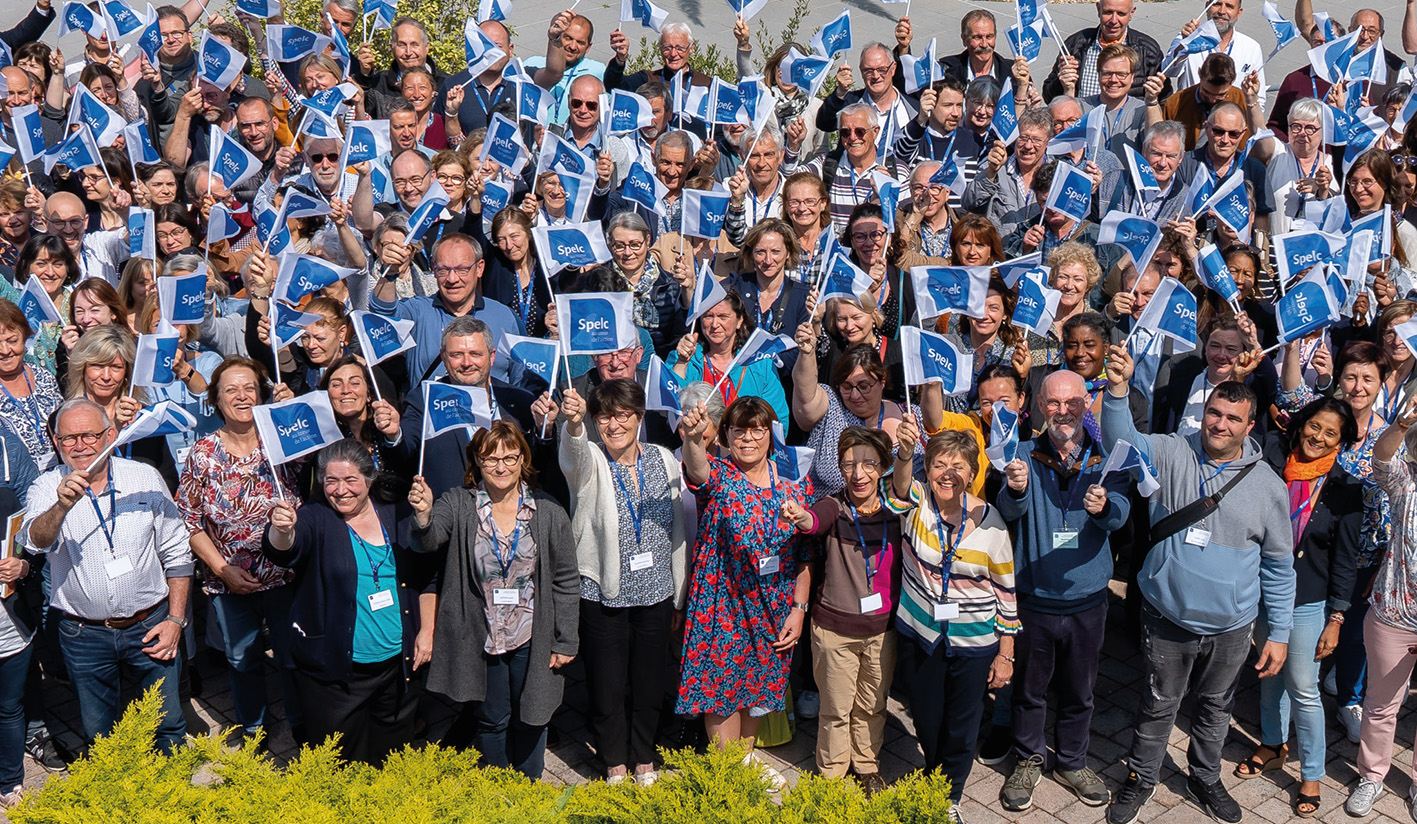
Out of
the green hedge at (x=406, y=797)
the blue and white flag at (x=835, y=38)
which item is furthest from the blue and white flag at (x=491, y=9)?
the green hedge at (x=406, y=797)

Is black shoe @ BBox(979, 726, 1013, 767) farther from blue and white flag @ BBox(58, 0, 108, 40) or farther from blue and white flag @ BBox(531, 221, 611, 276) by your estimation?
blue and white flag @ BBox(58, 0, 108, 40)

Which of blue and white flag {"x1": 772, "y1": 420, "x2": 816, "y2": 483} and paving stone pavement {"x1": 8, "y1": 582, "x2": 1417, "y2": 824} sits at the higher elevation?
blue and white flag {"x1": 772, "y1": 420, "x2": 816, "y2": 483}

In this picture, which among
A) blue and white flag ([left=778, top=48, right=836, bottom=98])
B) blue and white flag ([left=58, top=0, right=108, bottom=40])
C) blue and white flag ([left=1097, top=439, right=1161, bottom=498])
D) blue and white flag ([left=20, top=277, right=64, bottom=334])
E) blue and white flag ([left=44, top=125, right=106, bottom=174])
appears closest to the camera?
blue and white flag ([left=1097, top=439, right=1161, bottom=498])

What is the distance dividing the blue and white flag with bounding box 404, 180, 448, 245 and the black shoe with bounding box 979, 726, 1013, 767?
4.08 metres

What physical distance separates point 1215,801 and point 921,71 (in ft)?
19.6

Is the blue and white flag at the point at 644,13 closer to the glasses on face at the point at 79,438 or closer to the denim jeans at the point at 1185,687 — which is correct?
the glasses on face at the point at 79,438

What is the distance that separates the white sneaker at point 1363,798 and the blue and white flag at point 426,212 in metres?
5.57

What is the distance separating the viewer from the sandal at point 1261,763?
7.51m

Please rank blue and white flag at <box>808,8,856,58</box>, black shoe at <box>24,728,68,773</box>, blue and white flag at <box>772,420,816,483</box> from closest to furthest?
blue and white flag at <box>772,420,816,483</box> → black shoe at <box>24,728,68,773</box> → blue and white flag at <box>808,8,856,58</box>

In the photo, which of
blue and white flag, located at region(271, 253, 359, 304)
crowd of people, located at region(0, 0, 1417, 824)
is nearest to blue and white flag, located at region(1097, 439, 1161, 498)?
crowd of people, located at region(0, 0, 1417, 824)

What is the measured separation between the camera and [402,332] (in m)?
7.65

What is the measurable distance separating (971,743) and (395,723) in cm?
267

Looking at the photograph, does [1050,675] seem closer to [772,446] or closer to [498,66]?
[772,446]

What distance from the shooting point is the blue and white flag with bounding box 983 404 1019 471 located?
6891 mm
